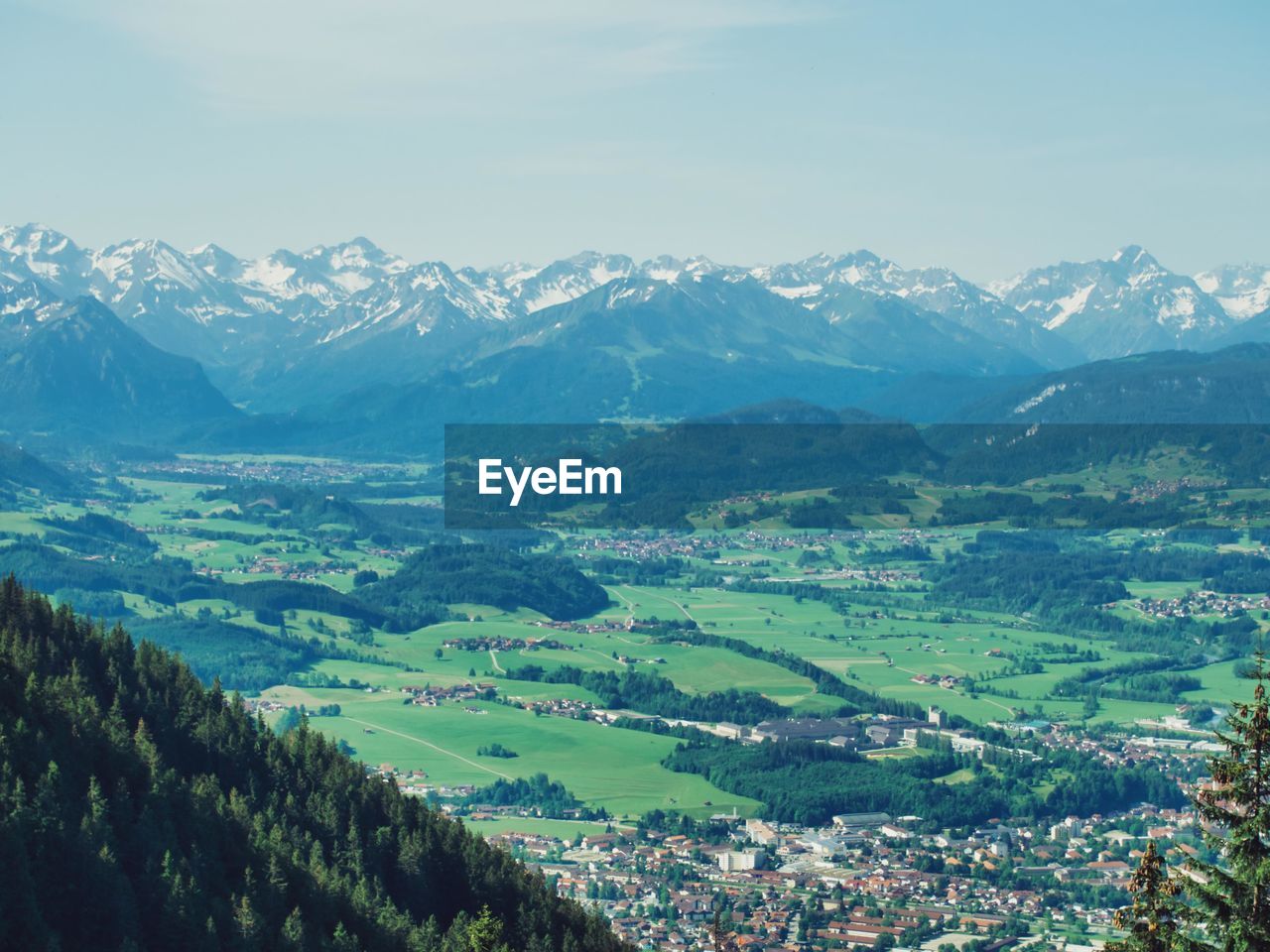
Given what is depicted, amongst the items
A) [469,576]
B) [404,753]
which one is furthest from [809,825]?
[469,576]

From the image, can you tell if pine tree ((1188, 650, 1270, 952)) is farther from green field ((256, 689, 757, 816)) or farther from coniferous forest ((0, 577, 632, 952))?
green field ((256, 689, 757, 816))

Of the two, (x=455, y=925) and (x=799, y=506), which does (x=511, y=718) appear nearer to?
(x=455, y=925)

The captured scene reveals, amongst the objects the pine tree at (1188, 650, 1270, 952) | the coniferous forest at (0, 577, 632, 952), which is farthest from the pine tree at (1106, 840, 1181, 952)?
the coniferous forest at (0, 577, 632, 952)

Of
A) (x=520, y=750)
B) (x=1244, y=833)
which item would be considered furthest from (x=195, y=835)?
(x=520, y=750)

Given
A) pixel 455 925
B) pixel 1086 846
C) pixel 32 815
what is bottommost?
pixel 1086 846

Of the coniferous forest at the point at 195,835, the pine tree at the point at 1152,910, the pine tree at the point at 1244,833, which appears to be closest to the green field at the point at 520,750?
the coniferous forest at the point at 195,835

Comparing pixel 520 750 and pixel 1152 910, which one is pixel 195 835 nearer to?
pixel 1152 910
